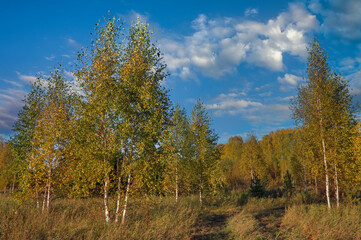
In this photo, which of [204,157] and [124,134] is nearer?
[124,134]

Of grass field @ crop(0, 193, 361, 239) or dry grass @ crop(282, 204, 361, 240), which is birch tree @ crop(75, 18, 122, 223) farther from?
dry grass @ crop(282, 204, 361, 240)

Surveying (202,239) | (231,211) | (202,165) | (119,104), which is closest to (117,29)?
(119,104)

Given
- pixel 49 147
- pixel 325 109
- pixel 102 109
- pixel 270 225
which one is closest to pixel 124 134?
pixel 102 109

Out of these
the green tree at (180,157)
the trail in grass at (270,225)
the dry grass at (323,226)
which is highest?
the green tree at (180,157)

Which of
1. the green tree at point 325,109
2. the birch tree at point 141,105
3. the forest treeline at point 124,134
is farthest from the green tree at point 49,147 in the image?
the green tree at point 325,109

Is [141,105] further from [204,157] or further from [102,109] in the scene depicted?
[204,157]

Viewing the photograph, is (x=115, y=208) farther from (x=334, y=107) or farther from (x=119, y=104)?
(x=334, y=107)

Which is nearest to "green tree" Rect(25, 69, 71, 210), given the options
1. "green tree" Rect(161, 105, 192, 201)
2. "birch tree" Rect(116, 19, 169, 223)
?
"birch tree" Rect(116, 19, 169, 223)

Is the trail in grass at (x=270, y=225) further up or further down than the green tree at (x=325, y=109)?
further down

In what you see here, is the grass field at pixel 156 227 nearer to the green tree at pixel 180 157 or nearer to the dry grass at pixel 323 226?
the dry grass at pixel 323 226

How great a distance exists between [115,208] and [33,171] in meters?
5.71

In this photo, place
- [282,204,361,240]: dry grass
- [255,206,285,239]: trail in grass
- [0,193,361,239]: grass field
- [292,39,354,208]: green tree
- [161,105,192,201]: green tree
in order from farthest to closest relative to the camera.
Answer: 1. [161,105,192,201]: green tree
2. [292,39,354,208]: green tree
3. [255,206,285,239]: trail in grass
4. [282,204,361,240]: dry grass
5. [0,193,361,239]: grass field

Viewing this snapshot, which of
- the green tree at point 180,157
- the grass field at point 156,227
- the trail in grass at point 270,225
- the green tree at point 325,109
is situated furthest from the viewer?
the green tree at point 180,157

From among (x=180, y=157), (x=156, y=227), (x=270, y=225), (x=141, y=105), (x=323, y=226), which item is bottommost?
(x=270, y=225)
